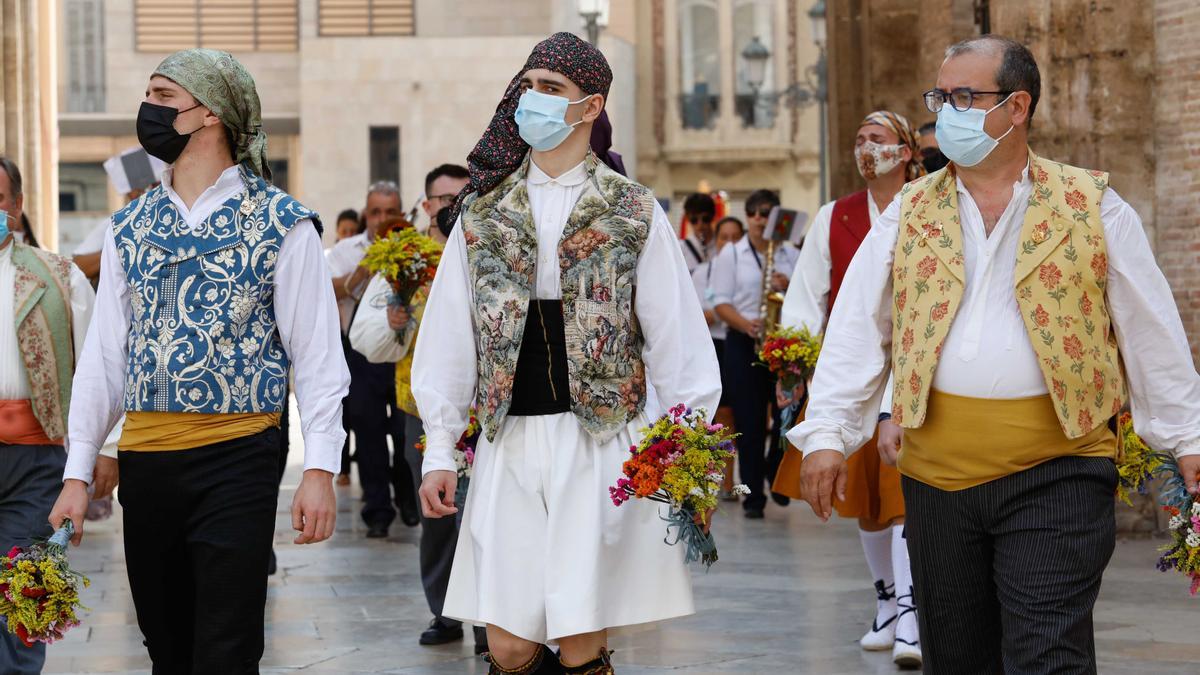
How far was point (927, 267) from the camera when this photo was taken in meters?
4.79

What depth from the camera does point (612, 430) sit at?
5055 mm

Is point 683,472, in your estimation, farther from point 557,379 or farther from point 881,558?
point 881,558

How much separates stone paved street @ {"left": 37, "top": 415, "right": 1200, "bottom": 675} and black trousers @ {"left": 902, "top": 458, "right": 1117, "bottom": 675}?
2715 mm

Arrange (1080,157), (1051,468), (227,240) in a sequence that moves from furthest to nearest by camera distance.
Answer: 1. (1080,157)
2. (227,240)
3. (1051,468)

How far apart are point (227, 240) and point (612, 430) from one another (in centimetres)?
114

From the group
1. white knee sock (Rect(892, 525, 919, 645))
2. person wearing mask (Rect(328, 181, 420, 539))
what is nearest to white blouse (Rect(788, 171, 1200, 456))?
white knee sock (Rect(892, 525, 919, 645))

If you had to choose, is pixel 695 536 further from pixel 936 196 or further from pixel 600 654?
pixel 936 196

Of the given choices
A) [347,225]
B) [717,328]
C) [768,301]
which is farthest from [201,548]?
[347,225]

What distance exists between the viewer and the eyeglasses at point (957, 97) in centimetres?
488

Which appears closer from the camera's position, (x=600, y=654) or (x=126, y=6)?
(x=600, y=654)

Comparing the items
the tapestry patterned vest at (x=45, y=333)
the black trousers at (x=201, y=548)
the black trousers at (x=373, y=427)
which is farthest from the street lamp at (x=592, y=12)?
→ the black trousers at (x=201, y=548)

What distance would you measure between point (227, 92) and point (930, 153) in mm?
4910

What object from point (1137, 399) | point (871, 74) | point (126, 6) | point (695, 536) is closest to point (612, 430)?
point (695, 536)

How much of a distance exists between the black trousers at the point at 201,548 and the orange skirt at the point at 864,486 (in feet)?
9.90
